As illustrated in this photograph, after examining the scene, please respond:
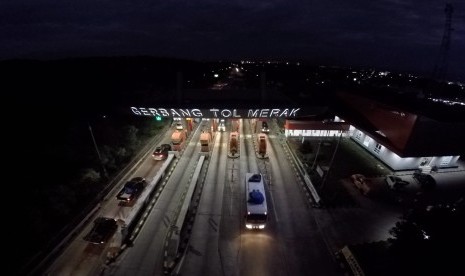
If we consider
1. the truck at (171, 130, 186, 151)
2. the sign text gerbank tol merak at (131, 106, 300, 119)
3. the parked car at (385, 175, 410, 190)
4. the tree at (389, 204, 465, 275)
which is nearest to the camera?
the tree at (389, 204, 465, 275)

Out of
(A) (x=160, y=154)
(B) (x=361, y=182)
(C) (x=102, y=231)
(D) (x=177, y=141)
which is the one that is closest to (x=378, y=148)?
(B) (x=361, y=182)

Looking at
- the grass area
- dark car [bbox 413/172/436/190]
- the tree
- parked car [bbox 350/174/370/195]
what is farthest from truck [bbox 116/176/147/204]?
dark car [bbox 413/172/436/190]

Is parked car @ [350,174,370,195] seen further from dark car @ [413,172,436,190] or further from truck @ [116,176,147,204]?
truck @ [116,176,147,204]

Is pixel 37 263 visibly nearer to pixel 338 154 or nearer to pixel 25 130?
pixel 25 130

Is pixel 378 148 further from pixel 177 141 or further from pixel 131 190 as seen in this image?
pixel 131 190

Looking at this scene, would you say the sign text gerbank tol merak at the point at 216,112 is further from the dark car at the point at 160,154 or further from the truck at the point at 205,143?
the truck at the point at 205,143

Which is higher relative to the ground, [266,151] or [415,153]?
[266,151]

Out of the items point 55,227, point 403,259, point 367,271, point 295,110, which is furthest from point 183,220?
point 295,110
